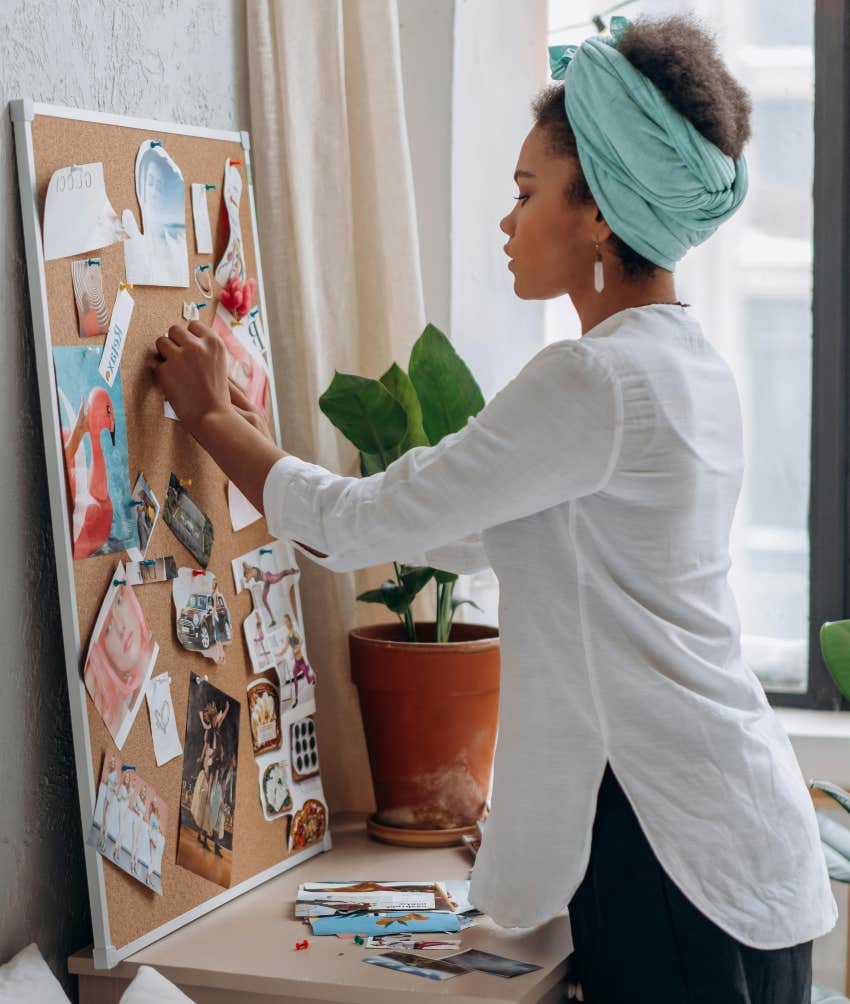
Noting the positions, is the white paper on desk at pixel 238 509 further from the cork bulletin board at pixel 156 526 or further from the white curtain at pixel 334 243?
the white curtain at pixel 334 243

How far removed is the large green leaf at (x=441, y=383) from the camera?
1755mm

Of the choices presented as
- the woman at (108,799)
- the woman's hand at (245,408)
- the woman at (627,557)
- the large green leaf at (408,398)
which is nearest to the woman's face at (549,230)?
the woman at (627,557)

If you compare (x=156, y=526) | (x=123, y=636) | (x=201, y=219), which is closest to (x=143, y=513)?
(x=156, y=526)

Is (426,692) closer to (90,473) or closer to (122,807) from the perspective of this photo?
(122,807)

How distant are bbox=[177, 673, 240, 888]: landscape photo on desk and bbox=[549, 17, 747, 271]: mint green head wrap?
0.73 m

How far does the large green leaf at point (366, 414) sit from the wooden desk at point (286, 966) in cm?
59

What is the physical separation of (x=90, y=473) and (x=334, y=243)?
2.40ft

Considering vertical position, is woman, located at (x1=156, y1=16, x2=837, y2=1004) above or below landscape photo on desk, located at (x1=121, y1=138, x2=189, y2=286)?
below

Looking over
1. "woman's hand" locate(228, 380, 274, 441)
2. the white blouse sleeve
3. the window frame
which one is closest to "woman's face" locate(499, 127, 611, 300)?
the white blouse sleeve

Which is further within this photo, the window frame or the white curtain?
the window frame

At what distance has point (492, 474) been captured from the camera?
1.19 m

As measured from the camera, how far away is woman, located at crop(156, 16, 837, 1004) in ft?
3.90

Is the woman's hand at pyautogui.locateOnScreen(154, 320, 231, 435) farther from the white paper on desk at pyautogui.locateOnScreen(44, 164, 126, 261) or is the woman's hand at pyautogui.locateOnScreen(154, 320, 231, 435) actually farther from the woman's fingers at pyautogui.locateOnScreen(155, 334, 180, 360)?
the white paper on desk at pyautogui.locateOnScreen(44, 164, 126, 261)

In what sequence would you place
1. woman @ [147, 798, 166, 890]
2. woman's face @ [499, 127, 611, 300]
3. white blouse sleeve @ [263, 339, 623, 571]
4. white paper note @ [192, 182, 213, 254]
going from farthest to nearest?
1. white paper note @ [192, 182, 213, 254]
2. woman @ [147, 798, 166, 890]
3. woman's face @ [499, 127, 611, 300]
4. white blouse sleeve @ [263, 339, 623, 571]
